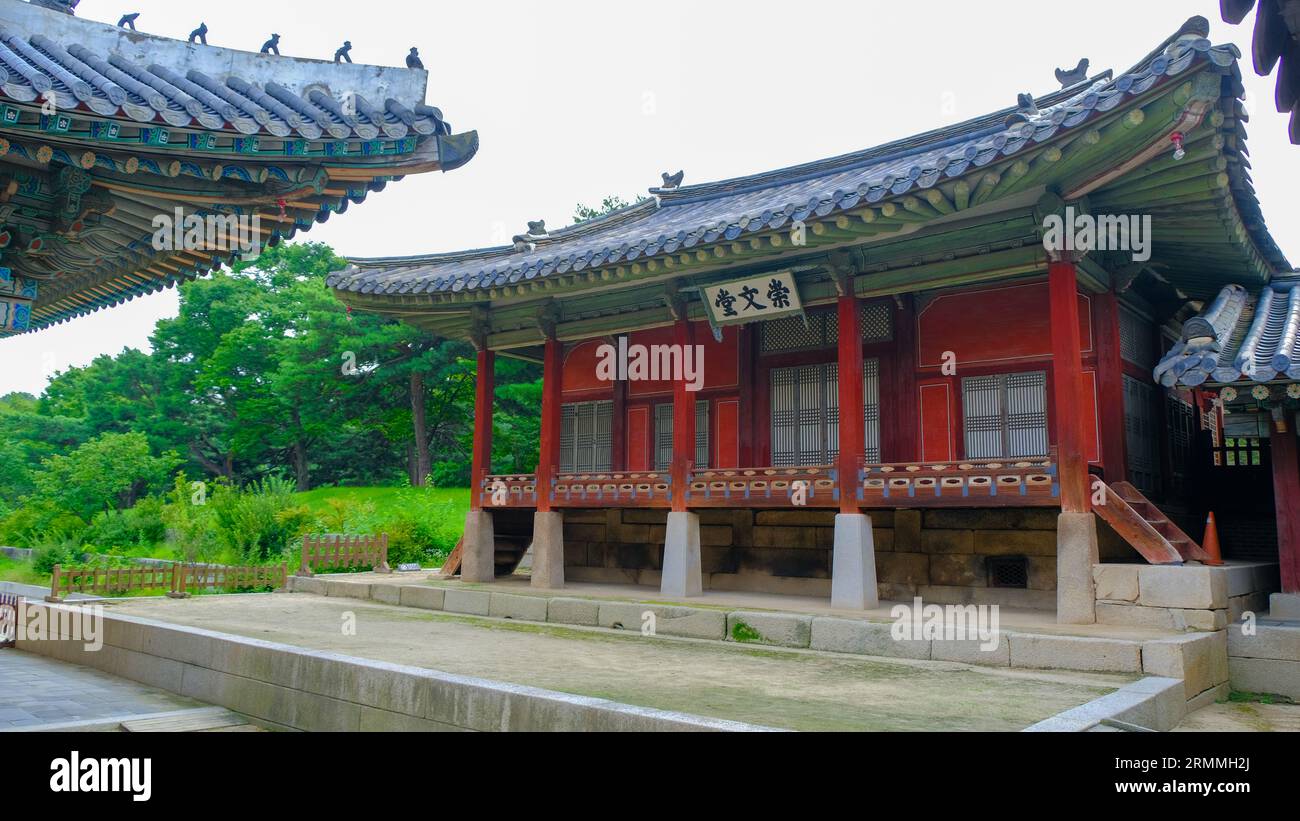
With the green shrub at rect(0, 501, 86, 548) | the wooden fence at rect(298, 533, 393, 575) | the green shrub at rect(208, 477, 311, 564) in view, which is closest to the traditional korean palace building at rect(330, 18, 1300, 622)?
the wooden fence at rect(298, 533, 393, 575)

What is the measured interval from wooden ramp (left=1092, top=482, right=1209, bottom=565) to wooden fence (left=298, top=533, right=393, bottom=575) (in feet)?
45.3

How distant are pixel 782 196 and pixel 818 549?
588 centimetres

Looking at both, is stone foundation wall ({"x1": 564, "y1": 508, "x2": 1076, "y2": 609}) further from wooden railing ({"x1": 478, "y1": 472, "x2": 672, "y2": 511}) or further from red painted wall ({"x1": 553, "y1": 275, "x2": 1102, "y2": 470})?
wooden railing ({"x1": 478, "y1": 472, "x2": 672, "y2": 511})

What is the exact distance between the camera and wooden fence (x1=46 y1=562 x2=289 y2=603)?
15078 mm

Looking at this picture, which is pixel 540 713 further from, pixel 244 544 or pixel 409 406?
pixel 409 406

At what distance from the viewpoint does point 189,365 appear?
45.9 metres

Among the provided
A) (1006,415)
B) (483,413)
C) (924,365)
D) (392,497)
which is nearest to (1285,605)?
(1006,415)

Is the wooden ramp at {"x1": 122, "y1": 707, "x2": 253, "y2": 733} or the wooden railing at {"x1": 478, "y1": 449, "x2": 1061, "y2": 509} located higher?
the wooden railing at {"x1": 478, "y1": 449, "x2": 1061, "y2": 509}

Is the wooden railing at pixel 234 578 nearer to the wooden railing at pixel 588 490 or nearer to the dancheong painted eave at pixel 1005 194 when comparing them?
the wooden railing at pixel 588 490

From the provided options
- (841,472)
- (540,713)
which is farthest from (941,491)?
(540,713)

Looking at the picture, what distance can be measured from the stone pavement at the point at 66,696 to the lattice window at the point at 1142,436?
11.4 m
